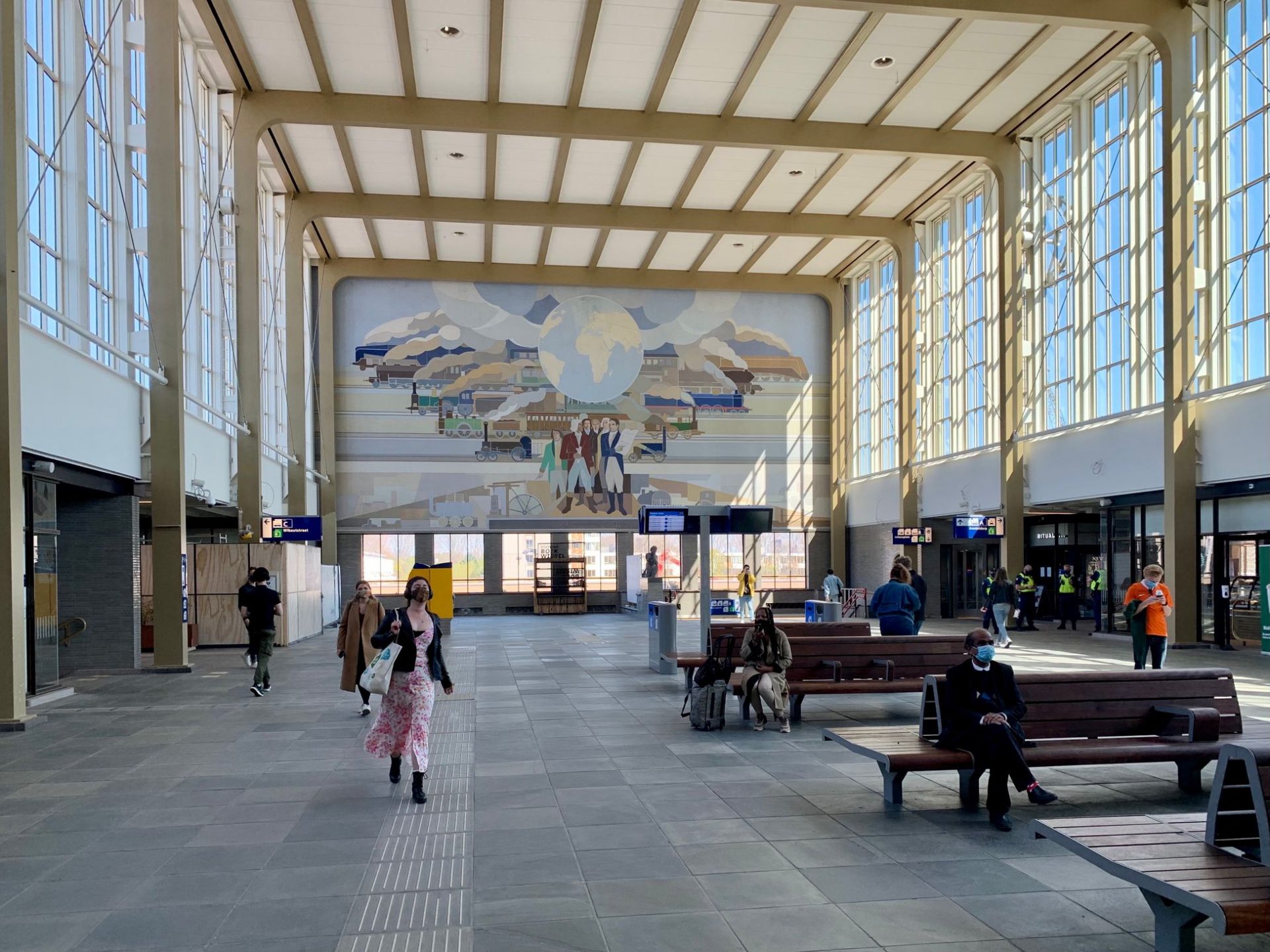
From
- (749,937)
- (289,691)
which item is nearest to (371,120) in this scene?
(289,691)

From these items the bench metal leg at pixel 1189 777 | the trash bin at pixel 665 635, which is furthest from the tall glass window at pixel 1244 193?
the bench metal leg at pixel 1189 777

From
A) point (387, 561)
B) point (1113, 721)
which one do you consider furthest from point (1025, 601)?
point (387, 561)

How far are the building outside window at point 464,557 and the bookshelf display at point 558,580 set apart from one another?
6.15ft

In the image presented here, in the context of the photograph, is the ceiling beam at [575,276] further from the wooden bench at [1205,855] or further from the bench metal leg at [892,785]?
the wooden bench at [1205,855]

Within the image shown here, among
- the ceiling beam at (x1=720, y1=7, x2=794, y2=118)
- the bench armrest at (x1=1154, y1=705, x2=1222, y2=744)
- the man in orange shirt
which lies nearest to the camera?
the bench armrest at (x1=1154, y1=705, x2=1222, y2=744)

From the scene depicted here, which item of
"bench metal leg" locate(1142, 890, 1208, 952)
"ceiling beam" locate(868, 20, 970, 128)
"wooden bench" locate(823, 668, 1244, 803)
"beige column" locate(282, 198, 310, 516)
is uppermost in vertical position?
"ceiling beam" locate(868, 20, 970, 128)

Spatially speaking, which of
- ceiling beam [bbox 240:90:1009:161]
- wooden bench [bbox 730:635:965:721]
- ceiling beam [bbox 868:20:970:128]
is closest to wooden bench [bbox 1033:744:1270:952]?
wooden bench [bbox 730:635:965:721]

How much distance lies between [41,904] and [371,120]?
2155cm

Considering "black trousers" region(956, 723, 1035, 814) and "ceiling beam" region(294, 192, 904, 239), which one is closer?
"black trousers" region(956, 723, 1035, 814)

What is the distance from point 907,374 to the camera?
110 feet

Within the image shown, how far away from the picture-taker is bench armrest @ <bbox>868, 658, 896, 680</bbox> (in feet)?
37.5

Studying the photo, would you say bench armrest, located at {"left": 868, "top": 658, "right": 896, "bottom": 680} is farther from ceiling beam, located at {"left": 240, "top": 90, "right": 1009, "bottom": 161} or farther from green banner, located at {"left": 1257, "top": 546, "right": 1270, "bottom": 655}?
ceiling beam, located at {"left": 240, "top": 90, "right": 1009, "bottom": 161}

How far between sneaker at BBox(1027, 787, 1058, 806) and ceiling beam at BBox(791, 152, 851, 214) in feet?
71.2

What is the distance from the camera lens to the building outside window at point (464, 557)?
3816cm
